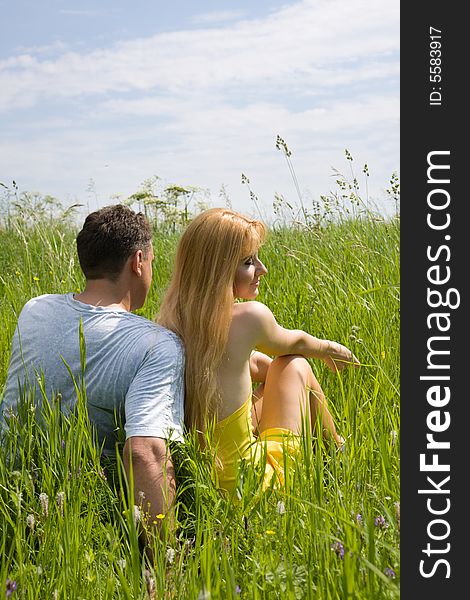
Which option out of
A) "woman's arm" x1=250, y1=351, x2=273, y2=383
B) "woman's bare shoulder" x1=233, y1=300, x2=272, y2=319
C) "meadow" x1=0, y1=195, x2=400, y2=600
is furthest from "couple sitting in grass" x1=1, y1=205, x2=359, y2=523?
"woman's arm" x1=250, y1=351, x2=273, y2=383

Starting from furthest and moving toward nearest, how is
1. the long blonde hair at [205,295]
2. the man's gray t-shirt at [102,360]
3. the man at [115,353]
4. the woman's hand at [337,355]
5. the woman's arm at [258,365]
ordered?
the woman's arm at [258,365]
the woman's hand at [337,355]
the long blonde hair at [205,295]
the man's gray t-shirt at [102,360]
the man at [115,353]

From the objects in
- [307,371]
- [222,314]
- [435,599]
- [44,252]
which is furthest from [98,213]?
[44,252]

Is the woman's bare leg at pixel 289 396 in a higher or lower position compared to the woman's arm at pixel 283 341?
lower

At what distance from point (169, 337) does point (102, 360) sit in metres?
0.25

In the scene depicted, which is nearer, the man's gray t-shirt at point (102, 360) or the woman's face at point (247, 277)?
the man's gray t-shirt at point (102, 360)

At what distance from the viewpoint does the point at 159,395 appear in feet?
9.39

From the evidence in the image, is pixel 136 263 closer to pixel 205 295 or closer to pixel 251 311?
pixel 205 295

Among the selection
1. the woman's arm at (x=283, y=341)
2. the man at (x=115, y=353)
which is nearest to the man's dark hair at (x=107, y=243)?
the man at (x=115, y=353)

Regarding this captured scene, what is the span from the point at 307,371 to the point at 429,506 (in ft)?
4.81

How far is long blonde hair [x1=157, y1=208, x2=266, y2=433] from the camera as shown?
3.07 meters

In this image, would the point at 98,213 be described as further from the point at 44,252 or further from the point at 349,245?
the point at 44,252

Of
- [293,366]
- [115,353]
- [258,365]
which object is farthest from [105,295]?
[258,365]

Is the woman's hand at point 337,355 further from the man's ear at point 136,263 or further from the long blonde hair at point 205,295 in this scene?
the man's ear at point 136,263

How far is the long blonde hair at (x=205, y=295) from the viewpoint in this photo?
307 centimetres
